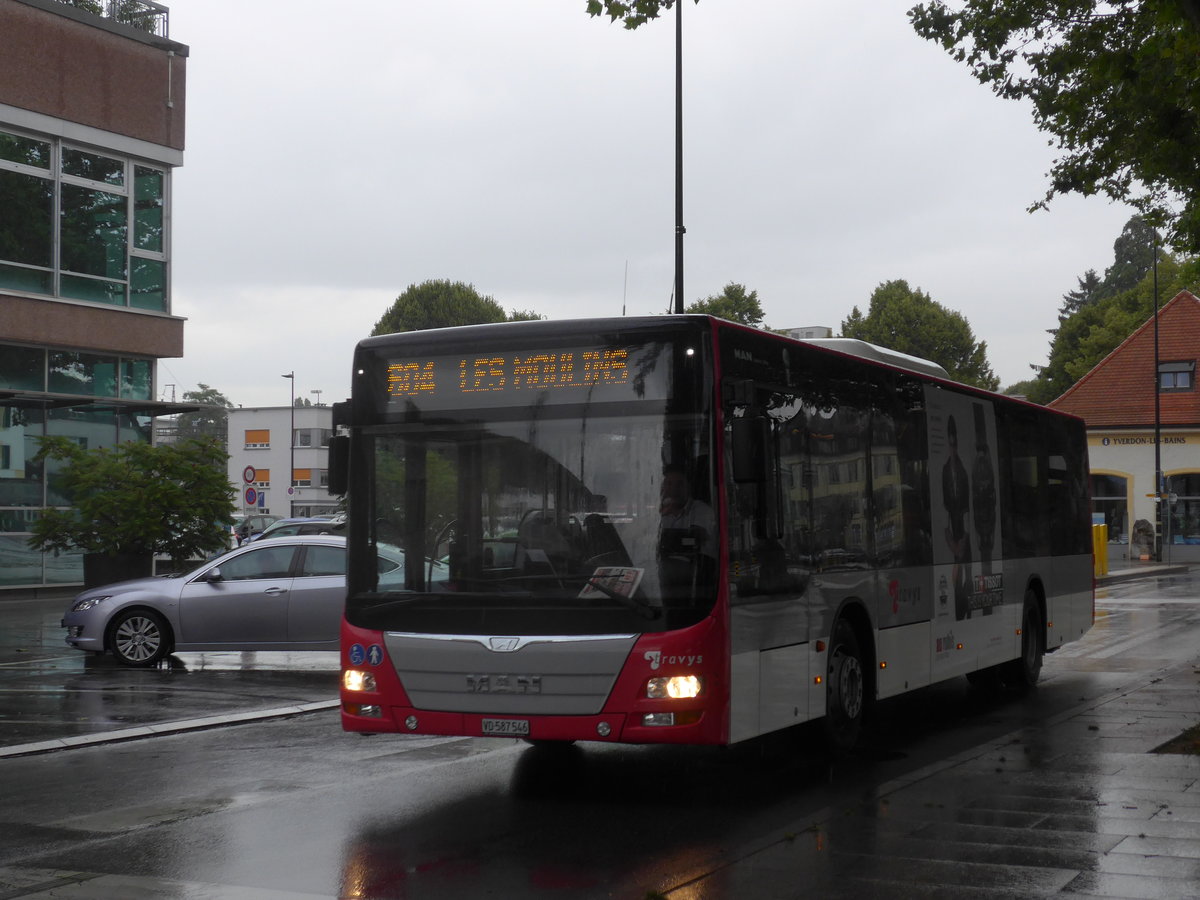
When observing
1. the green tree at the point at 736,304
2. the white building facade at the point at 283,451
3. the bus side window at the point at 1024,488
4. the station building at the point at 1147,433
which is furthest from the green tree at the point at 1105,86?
the white building facade at the point at 283,451

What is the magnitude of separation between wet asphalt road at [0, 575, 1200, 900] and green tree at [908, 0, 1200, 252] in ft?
17.6

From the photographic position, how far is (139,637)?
55.2ft

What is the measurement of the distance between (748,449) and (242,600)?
377 inches

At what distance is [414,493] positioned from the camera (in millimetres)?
9055

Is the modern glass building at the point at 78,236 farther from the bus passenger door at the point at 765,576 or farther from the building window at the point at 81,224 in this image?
the bus passenger door at the point at 765,576

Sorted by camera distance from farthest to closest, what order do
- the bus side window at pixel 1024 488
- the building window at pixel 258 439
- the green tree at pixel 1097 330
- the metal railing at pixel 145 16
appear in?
the building window at pixel 258 439 → the green tree at pixel 1097 330 → the metal railing at pixel 145 16 → the bus side window at pixel 1024 488

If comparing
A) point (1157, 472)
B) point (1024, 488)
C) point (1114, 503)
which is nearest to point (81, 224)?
point (1024, 488)

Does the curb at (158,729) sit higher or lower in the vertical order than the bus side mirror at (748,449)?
lower

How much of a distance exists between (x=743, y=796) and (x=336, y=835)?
2.53 meters

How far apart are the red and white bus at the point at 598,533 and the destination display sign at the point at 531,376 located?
13 millimetres

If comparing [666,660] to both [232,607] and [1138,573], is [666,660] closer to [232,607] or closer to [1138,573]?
[232,607]

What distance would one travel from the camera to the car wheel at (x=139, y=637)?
16766mm

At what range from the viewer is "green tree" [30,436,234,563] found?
23.2 m

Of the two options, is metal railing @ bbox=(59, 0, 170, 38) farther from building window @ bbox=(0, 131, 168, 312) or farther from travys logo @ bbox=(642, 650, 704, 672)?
travys logo @ bbox=(642, 650, 704, 672)
